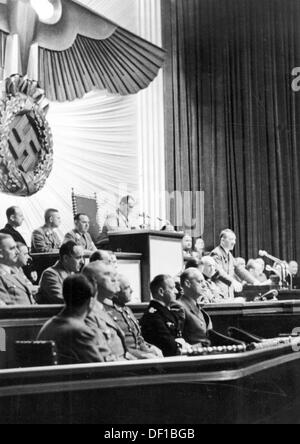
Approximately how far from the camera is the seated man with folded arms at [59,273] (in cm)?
450

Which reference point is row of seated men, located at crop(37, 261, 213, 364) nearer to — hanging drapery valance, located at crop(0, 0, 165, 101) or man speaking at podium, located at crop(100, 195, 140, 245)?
man speaking at podium, located at crop(100, 195, 140, 245)

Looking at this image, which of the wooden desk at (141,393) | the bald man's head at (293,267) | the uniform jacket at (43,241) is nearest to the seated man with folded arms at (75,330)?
the wooden desk at (141,393)

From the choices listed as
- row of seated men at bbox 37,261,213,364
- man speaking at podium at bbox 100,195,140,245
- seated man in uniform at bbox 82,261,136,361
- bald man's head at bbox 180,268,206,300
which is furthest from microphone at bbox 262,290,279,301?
seated man in uniform at bbox 82,261,136,361

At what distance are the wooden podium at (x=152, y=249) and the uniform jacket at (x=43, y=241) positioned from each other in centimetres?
66

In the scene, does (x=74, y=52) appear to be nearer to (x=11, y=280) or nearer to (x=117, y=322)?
(x=11, y=280)

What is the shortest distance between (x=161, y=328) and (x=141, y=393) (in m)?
0.92

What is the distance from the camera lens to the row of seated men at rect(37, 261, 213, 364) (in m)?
3.29

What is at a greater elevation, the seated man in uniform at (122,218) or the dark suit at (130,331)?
the seated man in uniform at (122,218)

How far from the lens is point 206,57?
31.1ft

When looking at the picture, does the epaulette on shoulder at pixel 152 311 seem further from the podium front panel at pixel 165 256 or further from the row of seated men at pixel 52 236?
the row of seated men at pixel 52 236

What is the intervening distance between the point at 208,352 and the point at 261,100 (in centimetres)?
639

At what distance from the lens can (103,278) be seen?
12.3 ft

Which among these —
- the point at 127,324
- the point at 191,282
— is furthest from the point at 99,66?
the point at 127,324

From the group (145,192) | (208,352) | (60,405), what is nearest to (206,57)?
(145,192)
